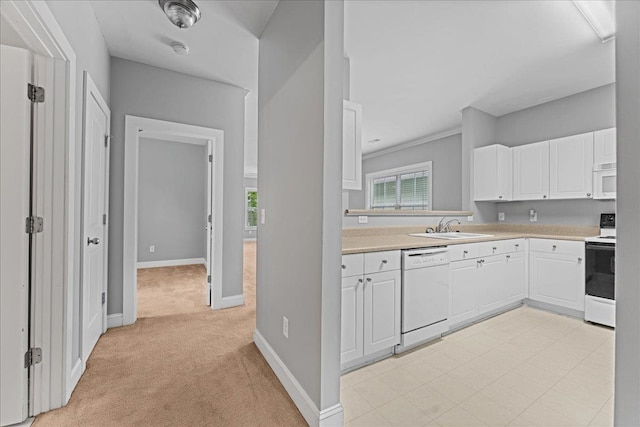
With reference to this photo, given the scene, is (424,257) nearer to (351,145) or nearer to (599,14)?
(351,145)

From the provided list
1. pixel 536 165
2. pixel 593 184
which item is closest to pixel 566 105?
pixel 536 165

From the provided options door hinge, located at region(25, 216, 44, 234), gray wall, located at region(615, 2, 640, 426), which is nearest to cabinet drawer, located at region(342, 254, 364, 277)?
gray wall, located at region(615, 2, 640, 426)

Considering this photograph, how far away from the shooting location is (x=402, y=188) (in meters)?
6.94

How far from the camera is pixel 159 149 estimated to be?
222 inches

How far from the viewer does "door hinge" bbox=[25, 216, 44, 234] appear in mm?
1606

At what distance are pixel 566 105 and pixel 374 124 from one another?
2660 millimetres

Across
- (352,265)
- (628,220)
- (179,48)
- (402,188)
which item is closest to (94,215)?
(179,48)

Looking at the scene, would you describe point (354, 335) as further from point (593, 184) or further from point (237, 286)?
point (593, 184)

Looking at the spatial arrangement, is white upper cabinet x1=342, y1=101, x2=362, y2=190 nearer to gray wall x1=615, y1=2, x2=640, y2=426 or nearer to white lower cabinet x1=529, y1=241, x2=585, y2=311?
gray wall x1=615, y1=2, x2=640, y2=426

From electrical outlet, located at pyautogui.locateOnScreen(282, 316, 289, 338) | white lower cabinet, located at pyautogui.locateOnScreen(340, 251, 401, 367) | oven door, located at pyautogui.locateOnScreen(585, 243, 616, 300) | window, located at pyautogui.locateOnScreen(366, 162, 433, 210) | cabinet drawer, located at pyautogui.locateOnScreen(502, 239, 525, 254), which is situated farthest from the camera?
window, located at pyautogui.locateOnScreen(366, 162, 433, 210)

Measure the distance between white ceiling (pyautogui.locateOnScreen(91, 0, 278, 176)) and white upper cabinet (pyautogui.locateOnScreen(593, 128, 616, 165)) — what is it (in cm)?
365

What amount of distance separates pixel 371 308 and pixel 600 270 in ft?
8.43

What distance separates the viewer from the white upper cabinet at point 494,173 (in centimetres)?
402

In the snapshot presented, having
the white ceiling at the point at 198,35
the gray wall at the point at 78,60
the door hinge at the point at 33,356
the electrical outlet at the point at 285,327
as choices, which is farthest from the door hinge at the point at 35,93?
the electrical outlet at the point at 285,327
